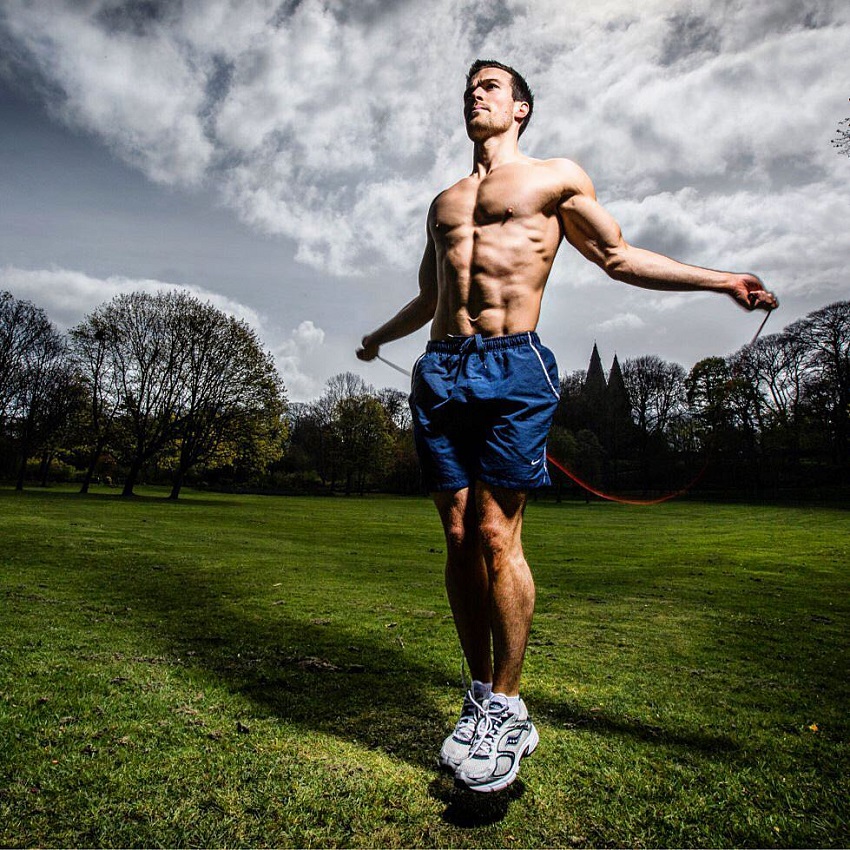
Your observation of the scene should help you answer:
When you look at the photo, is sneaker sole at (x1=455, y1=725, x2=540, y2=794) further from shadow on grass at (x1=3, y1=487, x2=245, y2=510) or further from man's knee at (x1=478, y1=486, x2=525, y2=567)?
shadow on grass at (x1=3, y1=487, x2=245, y2=510)

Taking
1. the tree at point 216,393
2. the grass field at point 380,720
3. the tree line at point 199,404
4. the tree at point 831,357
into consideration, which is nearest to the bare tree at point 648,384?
the tree line at point 199,404

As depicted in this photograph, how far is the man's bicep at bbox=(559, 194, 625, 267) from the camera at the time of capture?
263 cm

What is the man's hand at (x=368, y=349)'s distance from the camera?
11.6 feet

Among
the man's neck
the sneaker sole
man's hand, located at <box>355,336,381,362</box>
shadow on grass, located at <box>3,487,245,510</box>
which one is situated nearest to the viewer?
the sneaker sole

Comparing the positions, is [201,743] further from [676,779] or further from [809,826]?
[809,826]

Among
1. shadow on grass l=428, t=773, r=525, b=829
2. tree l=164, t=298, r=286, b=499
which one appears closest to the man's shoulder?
shadow on grass l=428, t=773, r=525, b=829

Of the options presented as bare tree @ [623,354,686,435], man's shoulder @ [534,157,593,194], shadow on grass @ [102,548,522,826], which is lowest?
shadow on grass @ [102,548,522,826]

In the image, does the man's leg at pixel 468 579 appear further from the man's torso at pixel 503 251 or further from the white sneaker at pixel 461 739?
the man's torso at pixel 503 251

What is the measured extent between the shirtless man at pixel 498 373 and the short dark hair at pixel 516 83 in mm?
370

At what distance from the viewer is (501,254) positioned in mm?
2623

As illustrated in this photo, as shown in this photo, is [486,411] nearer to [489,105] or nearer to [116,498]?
[489,105]

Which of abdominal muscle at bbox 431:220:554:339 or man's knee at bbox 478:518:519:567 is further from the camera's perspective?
abdominal muscle at bbox 431:220:554:339

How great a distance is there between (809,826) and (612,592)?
196 inches

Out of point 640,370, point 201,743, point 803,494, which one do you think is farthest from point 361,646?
point 640,370
